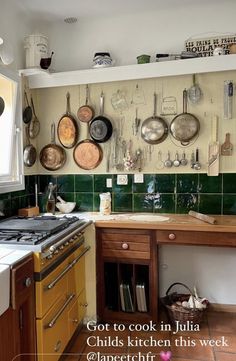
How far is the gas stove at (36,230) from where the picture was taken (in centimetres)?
162

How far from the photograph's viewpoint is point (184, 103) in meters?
2.52

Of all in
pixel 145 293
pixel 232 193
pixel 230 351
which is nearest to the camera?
pixel 230 351

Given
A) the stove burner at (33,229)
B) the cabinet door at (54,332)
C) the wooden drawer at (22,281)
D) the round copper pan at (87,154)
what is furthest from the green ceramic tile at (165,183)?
the wooden drawer at (22,281)

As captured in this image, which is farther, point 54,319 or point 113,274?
point 113,274

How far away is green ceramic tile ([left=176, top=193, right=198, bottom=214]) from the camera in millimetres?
2539

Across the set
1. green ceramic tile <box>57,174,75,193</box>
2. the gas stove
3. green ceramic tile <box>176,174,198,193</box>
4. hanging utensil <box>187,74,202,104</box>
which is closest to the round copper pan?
green ceramic tile <box>57,174,75,193</box>

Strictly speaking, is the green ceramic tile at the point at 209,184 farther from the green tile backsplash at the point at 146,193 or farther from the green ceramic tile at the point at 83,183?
the green ceramic tile at the point at 83,183

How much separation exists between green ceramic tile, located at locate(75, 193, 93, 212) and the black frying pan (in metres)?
0.53

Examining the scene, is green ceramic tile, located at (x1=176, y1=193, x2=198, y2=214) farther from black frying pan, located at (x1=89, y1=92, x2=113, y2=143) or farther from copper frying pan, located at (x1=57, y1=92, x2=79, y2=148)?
copper frying pan, located at (x1=57, y1=92, x2=79, y2=148)

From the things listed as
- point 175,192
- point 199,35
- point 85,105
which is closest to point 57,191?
point 85,105

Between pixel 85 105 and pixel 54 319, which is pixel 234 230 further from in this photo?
pixel 85 105

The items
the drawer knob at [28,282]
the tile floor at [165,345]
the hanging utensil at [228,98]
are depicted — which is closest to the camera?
the drawer knob at [28,282]

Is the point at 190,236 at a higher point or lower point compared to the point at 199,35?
lower

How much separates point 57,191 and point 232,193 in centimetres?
159
